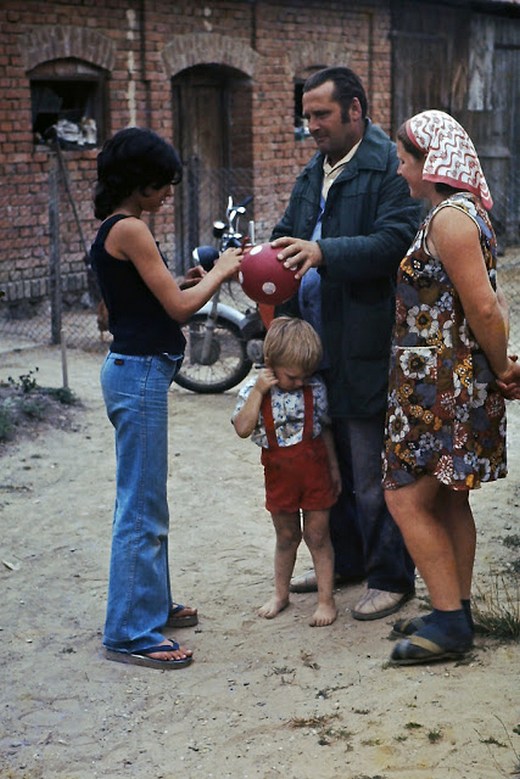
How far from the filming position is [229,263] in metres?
4.05

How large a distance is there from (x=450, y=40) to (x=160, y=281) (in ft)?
46.3

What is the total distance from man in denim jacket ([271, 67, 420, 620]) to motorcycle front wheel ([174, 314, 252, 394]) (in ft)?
13.2

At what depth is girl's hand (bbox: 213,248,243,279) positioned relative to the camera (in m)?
4.03

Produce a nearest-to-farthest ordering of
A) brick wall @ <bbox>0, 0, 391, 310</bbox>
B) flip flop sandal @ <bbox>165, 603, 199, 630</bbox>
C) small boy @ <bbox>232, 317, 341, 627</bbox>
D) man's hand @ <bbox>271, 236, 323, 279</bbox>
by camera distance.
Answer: man's hand @ <bbox>271, 236, 323, 279</bbox> < small boy @ <bbox>232, 317, 341, 627</bbox> < flip flop sandal @ <bbox>165, 603, 199, 630</bbox> < brick wall @ <bbox>0, 0, 391, 310</bbox>

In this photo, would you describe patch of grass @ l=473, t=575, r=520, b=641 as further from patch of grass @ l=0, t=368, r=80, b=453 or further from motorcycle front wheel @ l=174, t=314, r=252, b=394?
motorcycle front wheel @ l=174, t=314, r=252, b=394

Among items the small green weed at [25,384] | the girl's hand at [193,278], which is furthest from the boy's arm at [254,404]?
the small green weed at [25,384]

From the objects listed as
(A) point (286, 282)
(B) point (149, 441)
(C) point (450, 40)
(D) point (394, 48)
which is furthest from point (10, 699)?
(C) point (450, 40)

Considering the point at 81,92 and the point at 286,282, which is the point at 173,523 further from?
the point at 81,92

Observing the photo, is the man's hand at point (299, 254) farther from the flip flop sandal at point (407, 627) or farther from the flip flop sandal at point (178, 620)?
the flip flop sandal at point (178, 620)

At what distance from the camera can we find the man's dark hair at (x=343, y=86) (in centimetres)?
419

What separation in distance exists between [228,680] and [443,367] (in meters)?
1.34

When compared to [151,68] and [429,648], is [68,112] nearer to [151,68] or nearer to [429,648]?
[151,68]

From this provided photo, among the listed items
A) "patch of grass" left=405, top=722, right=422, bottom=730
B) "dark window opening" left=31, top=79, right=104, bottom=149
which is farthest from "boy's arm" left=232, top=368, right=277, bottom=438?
"dark window opening" left=31, top=79, right=104, bottom=149

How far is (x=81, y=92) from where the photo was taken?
464 inches
